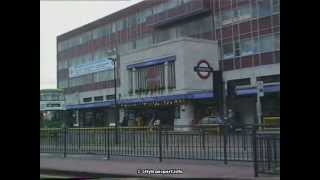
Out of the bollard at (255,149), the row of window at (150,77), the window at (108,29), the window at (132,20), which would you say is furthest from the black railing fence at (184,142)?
the window at (132,20)

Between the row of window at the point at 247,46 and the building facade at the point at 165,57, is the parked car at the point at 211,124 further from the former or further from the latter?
the row of window at the point at 247,46

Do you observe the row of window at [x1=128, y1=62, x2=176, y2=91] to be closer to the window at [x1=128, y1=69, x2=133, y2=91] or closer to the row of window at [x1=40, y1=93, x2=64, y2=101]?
the window at [x1=128, y1=69, x2=133, y2=91]

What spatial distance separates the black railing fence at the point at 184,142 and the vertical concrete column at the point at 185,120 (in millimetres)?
54

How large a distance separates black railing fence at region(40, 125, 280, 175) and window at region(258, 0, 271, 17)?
60.8 inches

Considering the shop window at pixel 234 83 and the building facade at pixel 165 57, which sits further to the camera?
the shop window at pixel 234 83

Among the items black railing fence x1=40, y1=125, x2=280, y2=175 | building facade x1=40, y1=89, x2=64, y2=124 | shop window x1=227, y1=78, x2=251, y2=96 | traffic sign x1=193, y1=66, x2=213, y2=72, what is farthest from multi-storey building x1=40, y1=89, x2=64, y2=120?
shop window x1=227, y1=78, x2=251, y2=96

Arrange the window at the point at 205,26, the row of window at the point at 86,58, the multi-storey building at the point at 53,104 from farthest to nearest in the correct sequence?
the window at the point at 205,26 < the row of window at the point at 86,58 < the multi-storey building at the point at 53,104

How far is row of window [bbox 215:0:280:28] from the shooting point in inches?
166

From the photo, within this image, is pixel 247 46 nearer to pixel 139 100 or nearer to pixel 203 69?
pixel 203 69

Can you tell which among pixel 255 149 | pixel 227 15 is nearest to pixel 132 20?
pixel 227 15

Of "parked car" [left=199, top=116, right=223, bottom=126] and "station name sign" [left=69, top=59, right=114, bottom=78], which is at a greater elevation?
"station name sign" [left=69, top=59, right=114, bottom=78]

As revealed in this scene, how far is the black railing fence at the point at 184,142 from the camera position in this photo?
6.27 m
